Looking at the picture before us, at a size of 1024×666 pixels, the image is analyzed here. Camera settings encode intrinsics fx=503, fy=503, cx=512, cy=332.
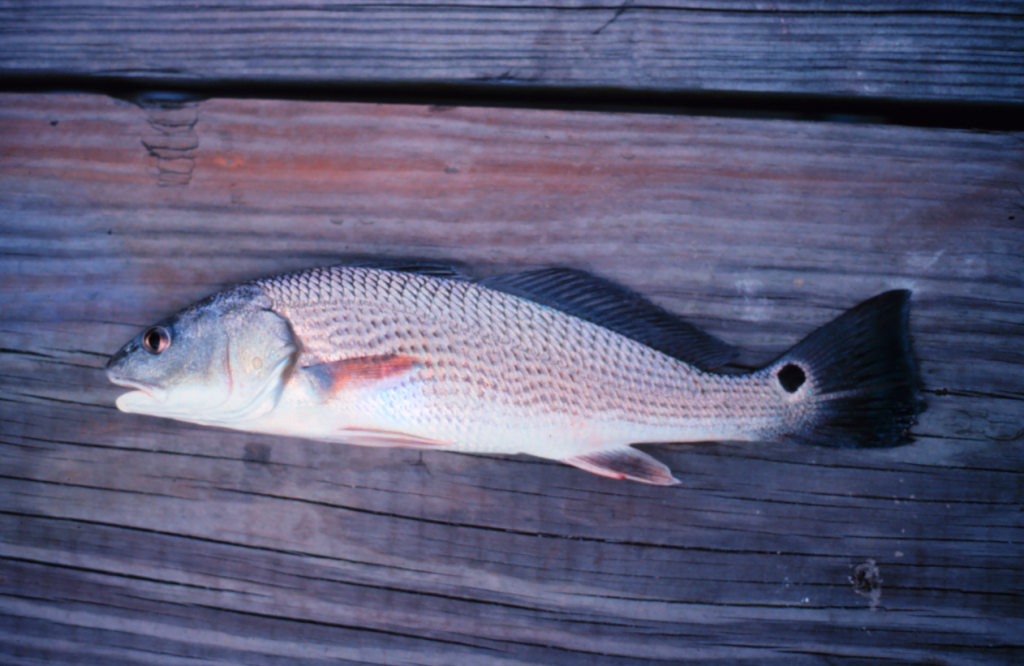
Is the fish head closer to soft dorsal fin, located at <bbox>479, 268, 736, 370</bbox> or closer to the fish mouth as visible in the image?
the fish mouth

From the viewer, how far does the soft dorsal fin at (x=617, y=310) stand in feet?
5.41

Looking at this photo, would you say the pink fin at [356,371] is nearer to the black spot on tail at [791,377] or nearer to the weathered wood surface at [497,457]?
the weathered wood surface at [497,457]

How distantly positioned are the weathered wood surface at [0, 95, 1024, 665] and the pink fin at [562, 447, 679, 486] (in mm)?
208

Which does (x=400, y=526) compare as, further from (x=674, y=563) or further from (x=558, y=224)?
(x=558, y=224)

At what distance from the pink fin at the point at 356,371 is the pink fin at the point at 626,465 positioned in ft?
1.99

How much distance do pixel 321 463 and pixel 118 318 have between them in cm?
91

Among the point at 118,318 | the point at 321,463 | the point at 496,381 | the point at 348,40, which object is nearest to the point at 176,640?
the point at 321,463

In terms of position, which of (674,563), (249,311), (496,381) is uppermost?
(249,311)

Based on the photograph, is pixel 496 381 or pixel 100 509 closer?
pixel 496 381

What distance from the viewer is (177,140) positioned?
1834 millimetres

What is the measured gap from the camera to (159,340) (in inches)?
60.9

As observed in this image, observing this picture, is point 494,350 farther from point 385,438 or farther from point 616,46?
point 616,46

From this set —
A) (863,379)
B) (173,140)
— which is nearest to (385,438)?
(173,140)

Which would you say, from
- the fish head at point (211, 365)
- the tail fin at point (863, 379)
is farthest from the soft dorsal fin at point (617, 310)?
the fish head at point (211, 365)
